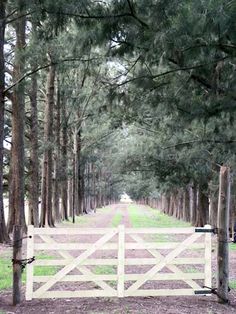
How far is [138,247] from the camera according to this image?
849cm

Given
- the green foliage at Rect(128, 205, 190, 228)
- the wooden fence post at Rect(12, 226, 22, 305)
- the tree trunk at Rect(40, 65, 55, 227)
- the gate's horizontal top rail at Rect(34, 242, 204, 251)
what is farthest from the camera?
the green foliage at Rect(128, 205, 190, 228)

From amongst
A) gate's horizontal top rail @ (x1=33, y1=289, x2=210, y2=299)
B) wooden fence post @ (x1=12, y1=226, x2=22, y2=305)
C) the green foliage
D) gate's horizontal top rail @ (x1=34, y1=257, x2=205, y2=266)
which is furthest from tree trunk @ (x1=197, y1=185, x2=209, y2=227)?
wooden fence post @ (x1=12, y1=226, x2=22, y2=305)

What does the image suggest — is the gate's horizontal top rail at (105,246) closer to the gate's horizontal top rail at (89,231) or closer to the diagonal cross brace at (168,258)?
the diagonal cross brace at (168,258)

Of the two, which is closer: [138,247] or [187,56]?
[138,247]

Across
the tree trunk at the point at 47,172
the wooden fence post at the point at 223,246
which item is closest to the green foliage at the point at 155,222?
the tree trunk at the point at 47,172

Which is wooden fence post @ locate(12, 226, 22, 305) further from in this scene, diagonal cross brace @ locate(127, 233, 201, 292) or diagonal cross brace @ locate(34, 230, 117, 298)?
diagonal cross brace @ locate(127, 233, 201, 292)

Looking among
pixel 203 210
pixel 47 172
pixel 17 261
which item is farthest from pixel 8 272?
pixel 203 210

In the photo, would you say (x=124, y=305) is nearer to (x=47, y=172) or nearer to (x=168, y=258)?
(x=168, y=258)

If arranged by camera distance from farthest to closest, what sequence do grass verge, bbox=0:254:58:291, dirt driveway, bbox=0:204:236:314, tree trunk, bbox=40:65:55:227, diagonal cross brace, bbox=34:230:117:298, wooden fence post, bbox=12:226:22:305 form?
tree trunk, bbox=40:65:55:227
grass verge, bbox=0:254:58:291
diagonal cross brace, bbox=34:230:117:298
wooden fence post, bbox=12:226:22:305
dirt driveway, bbox=0:204:236:314

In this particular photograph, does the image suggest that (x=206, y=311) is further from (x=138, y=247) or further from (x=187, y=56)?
(x=187, y=56)

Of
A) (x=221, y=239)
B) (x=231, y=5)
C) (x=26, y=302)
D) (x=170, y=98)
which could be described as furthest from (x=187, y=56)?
(x=26, y=302)

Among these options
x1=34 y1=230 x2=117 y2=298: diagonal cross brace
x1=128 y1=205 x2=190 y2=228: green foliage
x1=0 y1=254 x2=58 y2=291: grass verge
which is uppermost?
x1=34 y1=230 x2=117 y2=298: diagonal cross brace

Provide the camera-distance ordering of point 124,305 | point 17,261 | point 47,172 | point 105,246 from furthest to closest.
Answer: point 47,172 < point 105,246 < point 124,305 < point 17,261

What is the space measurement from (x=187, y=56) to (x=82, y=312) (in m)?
4.77
